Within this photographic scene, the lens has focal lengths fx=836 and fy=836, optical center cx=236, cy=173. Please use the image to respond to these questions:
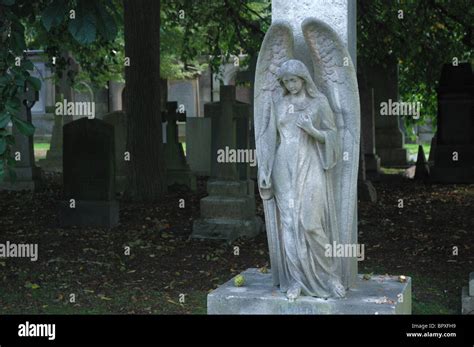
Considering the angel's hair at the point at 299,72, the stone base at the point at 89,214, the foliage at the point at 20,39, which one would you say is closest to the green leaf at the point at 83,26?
the foliage at the point at 20,39

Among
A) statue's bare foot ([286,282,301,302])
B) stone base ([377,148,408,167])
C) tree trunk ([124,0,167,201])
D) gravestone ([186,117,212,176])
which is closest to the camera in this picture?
statue's bare foot ([286,282,301,302])

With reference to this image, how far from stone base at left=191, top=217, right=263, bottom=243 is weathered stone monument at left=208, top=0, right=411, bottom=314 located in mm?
5696

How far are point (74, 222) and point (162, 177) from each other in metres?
2.42

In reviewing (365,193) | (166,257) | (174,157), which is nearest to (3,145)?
(166,257)

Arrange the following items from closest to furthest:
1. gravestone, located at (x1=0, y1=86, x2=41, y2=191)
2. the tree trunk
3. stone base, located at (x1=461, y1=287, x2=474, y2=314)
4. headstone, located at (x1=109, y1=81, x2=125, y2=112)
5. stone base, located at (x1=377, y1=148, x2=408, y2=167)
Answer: stone base, located at (x1=461, y1=287, x2=474, y2=314)
the tree trunk
gravestone, located at (x1=0, y1=86, x2=41, y2=191)
stone base, located at (x1=377, y1=148, x2=408, y2=167)
headstone, located at (x1=109, y1=81, x2=125, y2=112)

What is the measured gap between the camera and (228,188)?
12.2m

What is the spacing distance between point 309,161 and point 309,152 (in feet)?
0.21

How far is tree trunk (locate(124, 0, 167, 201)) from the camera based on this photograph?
1414 centimetres

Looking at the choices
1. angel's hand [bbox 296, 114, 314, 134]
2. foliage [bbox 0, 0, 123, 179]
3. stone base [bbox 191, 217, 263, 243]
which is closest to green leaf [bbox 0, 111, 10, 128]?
foliage [bbox 0, 0, 123, 179]

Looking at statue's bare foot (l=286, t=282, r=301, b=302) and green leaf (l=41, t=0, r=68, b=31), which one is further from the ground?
green leaf (l=41, t=0, r=68, b=31)

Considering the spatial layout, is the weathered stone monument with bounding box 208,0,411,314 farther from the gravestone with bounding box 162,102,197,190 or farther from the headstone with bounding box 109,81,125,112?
the headstone with bounding box 109,81,125,112

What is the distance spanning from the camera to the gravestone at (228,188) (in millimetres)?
11836

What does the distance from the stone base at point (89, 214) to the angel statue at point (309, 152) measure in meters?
6.63

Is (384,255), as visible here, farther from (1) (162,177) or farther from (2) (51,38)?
(2) (51,38)
